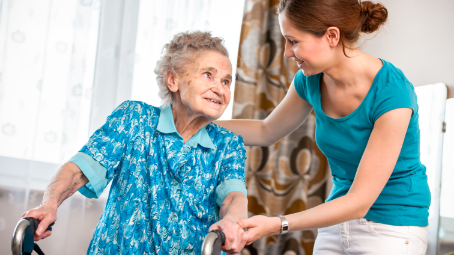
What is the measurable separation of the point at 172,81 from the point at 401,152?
85 centimetres

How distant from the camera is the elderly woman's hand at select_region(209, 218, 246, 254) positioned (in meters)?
0.96

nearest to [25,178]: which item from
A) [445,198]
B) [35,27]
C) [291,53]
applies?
[35,27]

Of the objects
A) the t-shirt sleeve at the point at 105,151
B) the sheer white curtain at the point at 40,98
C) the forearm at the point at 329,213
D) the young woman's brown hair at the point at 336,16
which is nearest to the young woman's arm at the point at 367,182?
the forearm at the point at 329,213

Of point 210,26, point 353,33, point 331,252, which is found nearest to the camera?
point 353,33

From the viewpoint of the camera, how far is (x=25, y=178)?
7.27ft

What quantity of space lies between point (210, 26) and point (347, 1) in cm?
152

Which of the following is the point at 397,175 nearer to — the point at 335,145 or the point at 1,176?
the point at 335,145

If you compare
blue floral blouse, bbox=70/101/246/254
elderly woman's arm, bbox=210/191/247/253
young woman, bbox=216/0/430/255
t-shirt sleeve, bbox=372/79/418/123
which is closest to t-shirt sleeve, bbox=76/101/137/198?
blue floral blouse, bbox=70/101/246/254

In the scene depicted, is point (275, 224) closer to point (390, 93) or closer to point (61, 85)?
point (390, 93)

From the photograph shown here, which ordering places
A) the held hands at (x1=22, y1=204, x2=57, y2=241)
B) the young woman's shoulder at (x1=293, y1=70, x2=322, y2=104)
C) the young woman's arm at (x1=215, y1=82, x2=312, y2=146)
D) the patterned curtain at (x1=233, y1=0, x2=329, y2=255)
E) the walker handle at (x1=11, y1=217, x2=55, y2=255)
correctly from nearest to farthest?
the walker handle at (x1=11, y1=217, x2=55, y2=255) → the held hands at (x1=22, y1=204, x2=57, y2=241) → the young woman's shoulder at (x1=293, y1=70, x2=322, y2=104) → the young woman's arm at (x1=215, y1=82, x2=312, y2=146) → the patterned curtain at (x1=233, y1=0, x2=329, y2=255)

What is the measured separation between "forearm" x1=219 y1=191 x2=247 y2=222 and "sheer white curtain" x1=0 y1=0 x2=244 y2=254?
1442mm

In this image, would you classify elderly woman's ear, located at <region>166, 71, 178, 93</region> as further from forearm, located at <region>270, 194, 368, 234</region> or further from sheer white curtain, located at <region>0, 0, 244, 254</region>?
sheer white curtain, located at <region>0, 0, 244, 254</region>

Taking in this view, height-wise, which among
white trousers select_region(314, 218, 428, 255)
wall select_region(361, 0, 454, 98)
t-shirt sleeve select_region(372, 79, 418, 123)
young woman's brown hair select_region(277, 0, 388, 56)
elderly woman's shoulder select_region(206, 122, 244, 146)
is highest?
wall select_region(361, 0, 454, 98)

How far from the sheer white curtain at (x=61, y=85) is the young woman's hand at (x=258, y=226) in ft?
5.22
